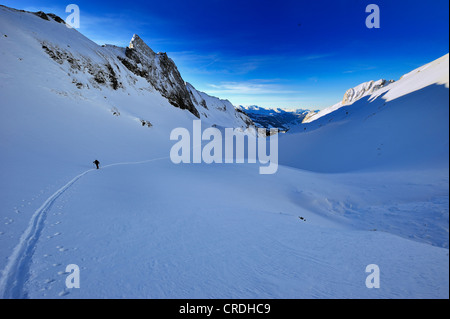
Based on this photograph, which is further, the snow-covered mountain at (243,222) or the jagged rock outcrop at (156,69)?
the jagged rock outcrop at (156,69)

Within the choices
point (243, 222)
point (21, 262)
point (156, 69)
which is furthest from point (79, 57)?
point (243, 222)

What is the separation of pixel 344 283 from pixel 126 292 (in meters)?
4.44

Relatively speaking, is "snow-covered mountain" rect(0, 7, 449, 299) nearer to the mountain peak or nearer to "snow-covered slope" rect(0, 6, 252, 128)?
"snow-covered slope" rect(0, 6, 252, 128)

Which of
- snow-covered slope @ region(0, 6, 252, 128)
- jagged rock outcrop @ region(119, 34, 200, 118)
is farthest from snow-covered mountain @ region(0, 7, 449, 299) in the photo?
jagged rock outcrop @ region(119, 34, 200, 118)

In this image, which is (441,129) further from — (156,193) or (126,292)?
(156,193)

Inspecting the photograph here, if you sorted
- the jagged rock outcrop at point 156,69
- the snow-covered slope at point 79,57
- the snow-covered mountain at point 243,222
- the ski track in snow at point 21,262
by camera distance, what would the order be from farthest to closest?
the jagged rock outcrop at point 156,69, the snow-covered slope at point 79,57, the ski track in snow at point 21,262, the snow-covered mountain at point 243,222

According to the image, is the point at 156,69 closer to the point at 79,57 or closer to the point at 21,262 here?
the point at 79,57

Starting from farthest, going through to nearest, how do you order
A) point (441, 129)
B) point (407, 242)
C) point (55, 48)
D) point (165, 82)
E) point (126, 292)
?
point (165, 82) < point (55, 48) < point (407, 242) < point (126, 292) < point (441, 129)

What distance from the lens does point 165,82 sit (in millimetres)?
80938

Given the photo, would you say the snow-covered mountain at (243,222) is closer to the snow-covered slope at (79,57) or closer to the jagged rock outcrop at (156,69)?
the snow-covered slope at (79,57)

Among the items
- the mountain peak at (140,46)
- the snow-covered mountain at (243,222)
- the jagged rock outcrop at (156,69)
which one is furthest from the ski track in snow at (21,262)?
the mountain peak at (140,46)

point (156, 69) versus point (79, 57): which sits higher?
point (156, 69)
